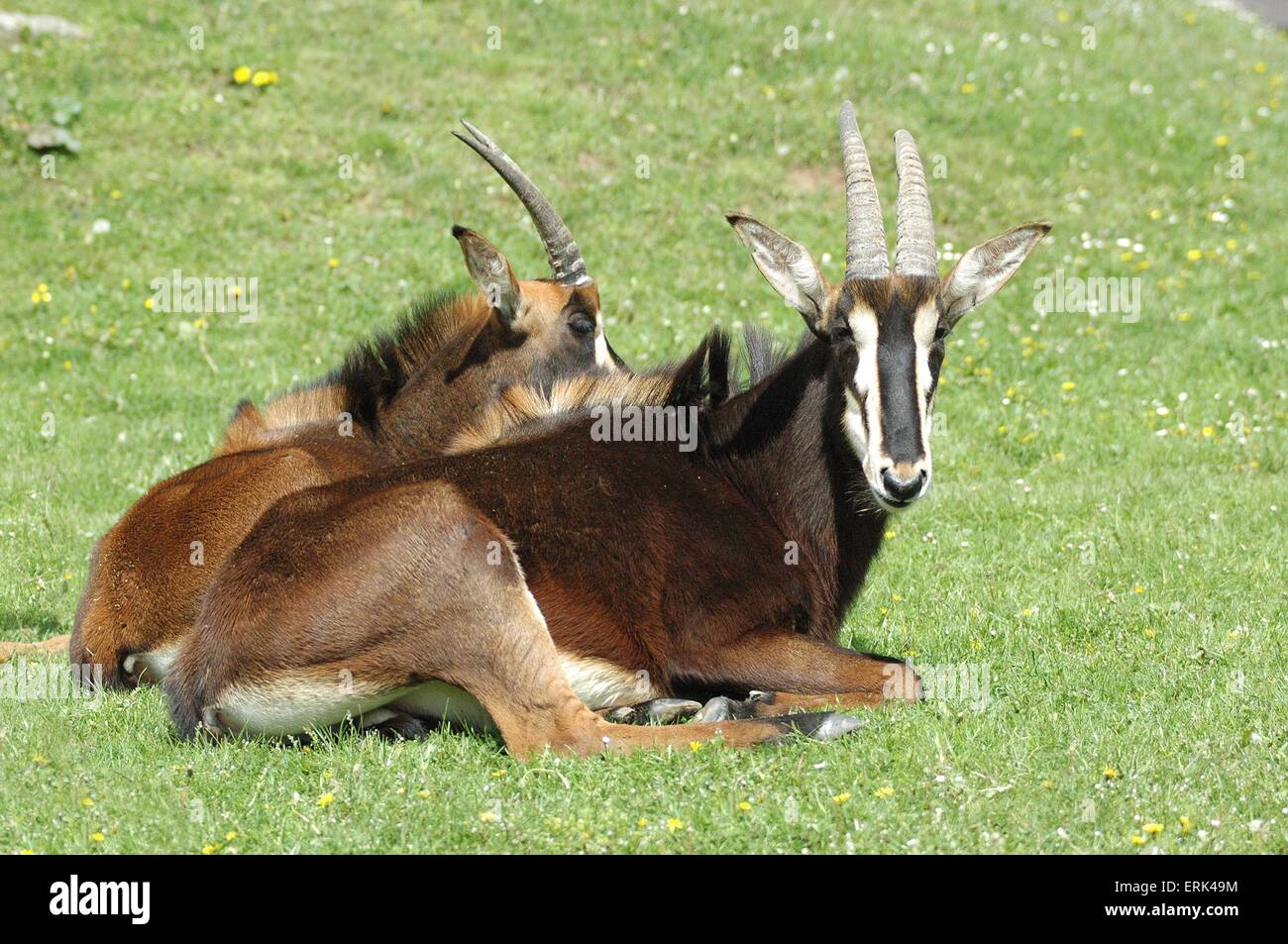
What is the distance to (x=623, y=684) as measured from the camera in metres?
6.71

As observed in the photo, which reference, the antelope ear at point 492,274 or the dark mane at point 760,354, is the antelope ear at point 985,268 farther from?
the antelope ear at point 492,274

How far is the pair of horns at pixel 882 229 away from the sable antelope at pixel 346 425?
221cm

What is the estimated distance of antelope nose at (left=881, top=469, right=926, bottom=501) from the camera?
6.35 m

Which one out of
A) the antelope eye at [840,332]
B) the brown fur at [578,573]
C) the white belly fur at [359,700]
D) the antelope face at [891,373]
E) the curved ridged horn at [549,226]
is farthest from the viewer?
the curved ridged horn at [549,226]

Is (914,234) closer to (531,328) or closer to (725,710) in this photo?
(725,710)

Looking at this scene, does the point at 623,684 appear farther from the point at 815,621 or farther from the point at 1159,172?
the point at 1159,172

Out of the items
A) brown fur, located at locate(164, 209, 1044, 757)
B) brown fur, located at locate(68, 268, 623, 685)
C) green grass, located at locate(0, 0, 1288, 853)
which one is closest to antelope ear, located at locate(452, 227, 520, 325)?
brown fur, located at locate(68, 268, 623, 685)

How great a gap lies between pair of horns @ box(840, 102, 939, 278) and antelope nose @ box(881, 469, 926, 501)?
1.05 m

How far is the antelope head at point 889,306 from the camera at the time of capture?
6480mm

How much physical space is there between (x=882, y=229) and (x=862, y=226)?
95 mm

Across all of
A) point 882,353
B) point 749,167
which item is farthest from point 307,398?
point 749,167

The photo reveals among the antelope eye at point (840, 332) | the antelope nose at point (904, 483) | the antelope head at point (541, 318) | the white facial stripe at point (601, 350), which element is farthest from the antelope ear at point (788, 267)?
the white facial stripe at point (601, 350)

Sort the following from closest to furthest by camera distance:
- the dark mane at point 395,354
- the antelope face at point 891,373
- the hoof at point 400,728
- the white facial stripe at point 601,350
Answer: the antelope face at point 891,373, the hoof at point 400,728, the dark mane at point 395,354, the white facial stripe at point 601,350

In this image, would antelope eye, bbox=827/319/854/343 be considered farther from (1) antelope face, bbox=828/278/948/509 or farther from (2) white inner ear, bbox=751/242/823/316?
(2) white inner ear, bbox=751/242/823/316
